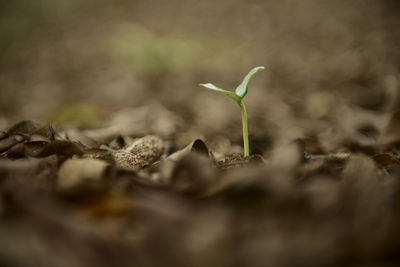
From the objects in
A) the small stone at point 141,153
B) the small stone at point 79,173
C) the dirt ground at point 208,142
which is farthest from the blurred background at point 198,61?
the small stone at point 79,173

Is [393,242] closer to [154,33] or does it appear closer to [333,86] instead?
[333,86]

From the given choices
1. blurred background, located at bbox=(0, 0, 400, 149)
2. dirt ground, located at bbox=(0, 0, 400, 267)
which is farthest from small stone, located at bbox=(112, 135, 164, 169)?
blurred background, located at bbox=(0, 0, 400, 149)

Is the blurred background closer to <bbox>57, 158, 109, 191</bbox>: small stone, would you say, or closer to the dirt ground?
the dirt ground

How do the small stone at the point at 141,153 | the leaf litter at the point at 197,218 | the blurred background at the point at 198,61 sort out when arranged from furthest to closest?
1. the blurred background at the point at 198,61
2. the small stone at the point at 141,153
3. the leaf litter at the point at 197,218

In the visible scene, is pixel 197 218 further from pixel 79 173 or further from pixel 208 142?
pixel 208 142

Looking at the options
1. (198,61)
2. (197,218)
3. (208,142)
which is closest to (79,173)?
(197,218)

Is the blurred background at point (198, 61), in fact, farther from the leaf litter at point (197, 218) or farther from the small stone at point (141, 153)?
the leaf litter at point (197, 218)

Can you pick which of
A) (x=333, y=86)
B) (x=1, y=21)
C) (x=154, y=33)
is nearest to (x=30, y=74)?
(x=154, y=33)

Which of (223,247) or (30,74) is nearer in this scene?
(223,247)
